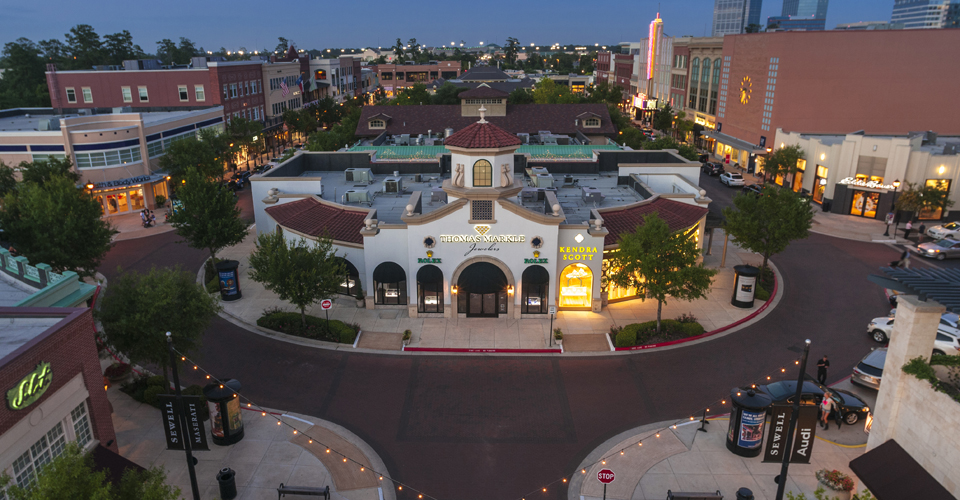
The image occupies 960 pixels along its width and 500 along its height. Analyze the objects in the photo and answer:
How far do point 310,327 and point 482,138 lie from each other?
13.4 m

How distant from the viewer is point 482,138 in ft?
101

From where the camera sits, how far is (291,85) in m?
102

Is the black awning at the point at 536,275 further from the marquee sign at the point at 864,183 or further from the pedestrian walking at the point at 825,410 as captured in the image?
the marquee sign at the point at 864,183

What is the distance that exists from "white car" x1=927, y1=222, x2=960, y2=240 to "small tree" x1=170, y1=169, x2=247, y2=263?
2025 inches

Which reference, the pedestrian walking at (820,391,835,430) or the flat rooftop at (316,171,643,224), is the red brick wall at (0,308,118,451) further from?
the pedestrian walking at (820,391,835,430)

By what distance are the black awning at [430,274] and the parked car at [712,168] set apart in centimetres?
5285

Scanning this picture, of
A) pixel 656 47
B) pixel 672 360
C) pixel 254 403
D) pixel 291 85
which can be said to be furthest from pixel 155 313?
pixel 656 47

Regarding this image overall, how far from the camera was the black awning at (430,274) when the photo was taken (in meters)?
32.2

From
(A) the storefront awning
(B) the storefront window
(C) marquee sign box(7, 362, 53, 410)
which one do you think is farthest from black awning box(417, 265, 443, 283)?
(A) the storefront awning

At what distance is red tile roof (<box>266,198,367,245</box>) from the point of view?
3453 centimetres

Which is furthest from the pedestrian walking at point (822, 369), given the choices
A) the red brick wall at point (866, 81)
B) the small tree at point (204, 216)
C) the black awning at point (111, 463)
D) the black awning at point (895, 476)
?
the red brick wall at point (866, 81)

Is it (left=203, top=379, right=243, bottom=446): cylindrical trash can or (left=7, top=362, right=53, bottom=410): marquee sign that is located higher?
(left=7, top=362, right=53, bottom=410): marquee sign

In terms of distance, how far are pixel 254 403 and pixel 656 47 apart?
115 metres

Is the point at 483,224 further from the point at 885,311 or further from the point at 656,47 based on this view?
the point at 656,47
